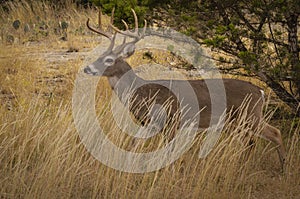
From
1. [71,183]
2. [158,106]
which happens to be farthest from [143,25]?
[71,183]

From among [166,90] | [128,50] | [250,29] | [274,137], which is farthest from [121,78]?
[274,137]

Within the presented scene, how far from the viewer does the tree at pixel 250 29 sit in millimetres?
5680

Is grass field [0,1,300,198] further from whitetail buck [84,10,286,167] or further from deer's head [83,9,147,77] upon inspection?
deer's head [83,9,147,77]

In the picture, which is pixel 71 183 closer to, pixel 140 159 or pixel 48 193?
pixel 48 193

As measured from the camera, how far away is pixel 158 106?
6039mm

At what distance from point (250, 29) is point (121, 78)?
159 cm

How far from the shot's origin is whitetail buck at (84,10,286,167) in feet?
19.2

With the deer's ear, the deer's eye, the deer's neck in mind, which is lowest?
the deer's neck

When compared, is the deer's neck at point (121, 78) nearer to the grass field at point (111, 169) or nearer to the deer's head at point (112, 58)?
the deer's head at point (112, 58)

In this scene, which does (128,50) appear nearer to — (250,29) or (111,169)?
(250,29)

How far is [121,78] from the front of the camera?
6539mm

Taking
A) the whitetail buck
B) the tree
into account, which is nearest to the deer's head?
the whitetail buck

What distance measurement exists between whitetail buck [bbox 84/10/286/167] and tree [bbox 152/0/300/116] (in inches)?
10.8

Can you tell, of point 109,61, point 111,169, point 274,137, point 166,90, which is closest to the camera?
point 111,169
